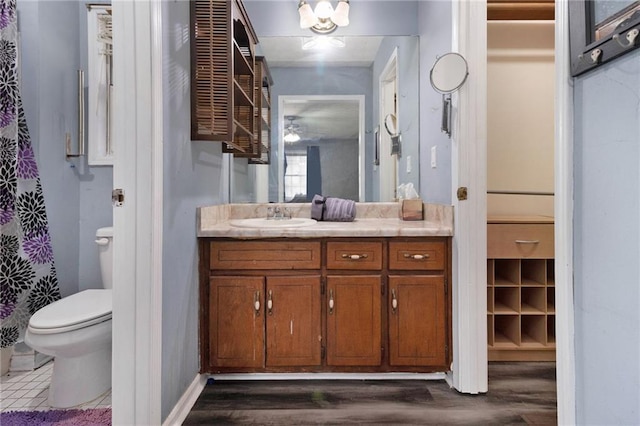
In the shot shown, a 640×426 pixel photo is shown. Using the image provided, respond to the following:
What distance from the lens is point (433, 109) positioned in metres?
1.92

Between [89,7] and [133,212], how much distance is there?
1.75m

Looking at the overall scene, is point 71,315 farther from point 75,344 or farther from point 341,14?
point 341,14

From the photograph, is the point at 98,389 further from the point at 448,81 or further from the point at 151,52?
the point at 448,81

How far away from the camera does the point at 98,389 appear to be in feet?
5.37

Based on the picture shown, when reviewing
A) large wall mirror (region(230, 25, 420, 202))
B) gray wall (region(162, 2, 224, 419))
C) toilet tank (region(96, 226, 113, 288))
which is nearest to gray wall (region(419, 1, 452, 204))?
large wall mirror (region(230, 25, 420, 202))

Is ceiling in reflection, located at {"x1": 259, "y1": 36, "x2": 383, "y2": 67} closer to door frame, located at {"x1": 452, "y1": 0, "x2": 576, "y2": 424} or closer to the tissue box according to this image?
door frame, located at {"x1": 452, "y1": 0, "x2": 576, "y2": 424}

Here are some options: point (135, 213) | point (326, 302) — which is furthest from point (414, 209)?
point (135, 213)

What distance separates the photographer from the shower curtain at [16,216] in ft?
5.60

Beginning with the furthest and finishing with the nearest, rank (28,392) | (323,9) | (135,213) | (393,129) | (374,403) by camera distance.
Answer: (393,129) < (323,9) < (28,392) < (374,403) < (135,213)

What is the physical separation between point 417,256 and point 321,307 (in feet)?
1.83

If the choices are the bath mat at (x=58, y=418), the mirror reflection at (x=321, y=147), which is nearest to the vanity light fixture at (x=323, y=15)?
the mirror reflection at (x=321, y=147)

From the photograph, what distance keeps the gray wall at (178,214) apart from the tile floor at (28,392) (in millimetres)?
468

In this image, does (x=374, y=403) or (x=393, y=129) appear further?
(x=393, y=129)

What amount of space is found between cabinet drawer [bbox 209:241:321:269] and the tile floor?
2.75 feet
